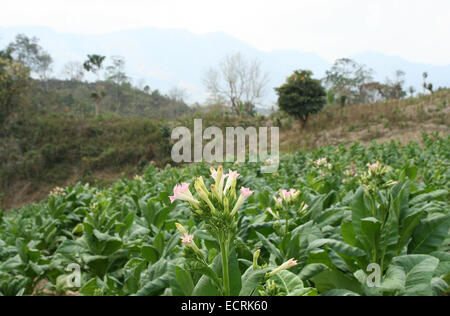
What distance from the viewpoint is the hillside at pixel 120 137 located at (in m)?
17.1

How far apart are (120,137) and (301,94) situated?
15.7 metres

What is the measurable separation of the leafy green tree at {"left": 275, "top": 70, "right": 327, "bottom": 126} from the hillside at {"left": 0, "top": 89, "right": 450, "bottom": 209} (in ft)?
4.38

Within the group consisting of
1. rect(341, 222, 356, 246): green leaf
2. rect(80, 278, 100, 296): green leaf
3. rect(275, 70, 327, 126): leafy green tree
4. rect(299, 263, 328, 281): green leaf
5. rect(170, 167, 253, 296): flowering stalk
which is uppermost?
rect(275, 70, 327, 126): leafy green tree

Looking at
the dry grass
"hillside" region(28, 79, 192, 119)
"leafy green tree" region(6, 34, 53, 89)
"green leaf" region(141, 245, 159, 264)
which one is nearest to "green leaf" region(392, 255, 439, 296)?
"green leaf" region(141, 245, 159, 264)

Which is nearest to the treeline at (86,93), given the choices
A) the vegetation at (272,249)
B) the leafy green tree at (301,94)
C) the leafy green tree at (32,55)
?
the leafy green tree at (32,55)

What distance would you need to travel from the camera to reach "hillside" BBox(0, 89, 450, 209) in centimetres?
1709

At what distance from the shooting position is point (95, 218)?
9.10 ft

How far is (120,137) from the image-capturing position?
26.0 metres

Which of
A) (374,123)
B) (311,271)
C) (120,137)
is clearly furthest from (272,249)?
(120,137)

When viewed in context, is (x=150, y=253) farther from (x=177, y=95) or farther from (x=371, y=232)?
(x=177, y=95)

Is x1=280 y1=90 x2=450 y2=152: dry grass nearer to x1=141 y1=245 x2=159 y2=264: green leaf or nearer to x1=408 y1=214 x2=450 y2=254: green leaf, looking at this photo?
x1=408 y1=214 x2=450 y2=254: green leaf
